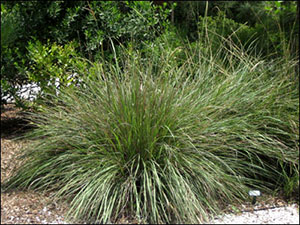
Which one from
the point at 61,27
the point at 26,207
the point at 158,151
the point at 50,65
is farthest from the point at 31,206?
the point at 61,27

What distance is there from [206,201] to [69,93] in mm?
1650

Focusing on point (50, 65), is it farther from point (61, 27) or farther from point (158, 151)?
point (158, 151)

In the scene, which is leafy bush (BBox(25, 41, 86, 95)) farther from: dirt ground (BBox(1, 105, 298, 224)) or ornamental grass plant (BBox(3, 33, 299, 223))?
dirt ground (BBox(1, 105, 298, 224))

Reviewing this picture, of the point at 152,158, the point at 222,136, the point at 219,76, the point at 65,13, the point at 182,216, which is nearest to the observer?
the point at 182,216

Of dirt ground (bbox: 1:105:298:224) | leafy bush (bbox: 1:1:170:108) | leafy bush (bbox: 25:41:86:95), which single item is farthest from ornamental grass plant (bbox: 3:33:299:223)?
leafy bush (bbox: 1:1:170:108)

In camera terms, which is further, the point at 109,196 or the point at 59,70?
the point at 59,70

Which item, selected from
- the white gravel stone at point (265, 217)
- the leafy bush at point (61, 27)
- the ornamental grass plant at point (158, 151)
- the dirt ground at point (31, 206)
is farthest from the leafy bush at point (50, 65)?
the white gravel stone at point (265, 217)

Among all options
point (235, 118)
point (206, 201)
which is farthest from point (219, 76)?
point (206, 201)

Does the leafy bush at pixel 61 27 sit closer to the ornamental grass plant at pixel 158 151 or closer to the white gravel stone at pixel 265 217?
the ornamental grass plant at pixel 158 151

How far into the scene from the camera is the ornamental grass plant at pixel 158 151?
3.49m

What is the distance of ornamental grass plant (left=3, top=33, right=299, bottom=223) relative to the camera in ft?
11.5

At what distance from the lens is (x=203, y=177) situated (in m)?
3.75

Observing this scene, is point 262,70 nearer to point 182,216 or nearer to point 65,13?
point 182,216

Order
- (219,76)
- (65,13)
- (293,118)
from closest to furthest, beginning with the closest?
(293,118) → (219,76) → (65,13)
